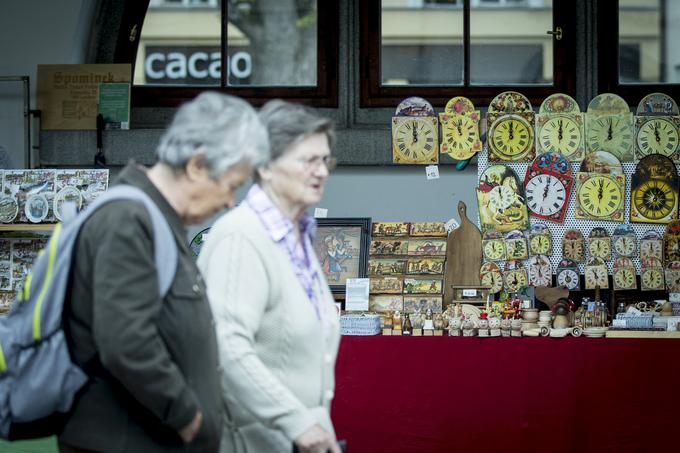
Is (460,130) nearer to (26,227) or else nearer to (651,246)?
(651,246)

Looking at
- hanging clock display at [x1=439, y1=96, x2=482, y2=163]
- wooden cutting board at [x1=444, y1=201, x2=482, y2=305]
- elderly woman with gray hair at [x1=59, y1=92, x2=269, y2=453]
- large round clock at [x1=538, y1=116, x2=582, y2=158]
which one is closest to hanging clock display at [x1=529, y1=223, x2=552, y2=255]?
wooden cutting board at [x1=444, y1=201, x2=482, y2=305]

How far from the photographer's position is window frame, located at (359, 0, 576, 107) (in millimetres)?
6090

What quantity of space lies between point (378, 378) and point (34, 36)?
3194 millimetres

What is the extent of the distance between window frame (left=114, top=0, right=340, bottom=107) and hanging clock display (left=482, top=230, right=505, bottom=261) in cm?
146

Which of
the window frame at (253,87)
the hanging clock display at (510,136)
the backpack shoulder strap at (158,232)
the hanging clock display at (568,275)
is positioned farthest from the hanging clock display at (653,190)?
the backpack shoulder strap at (158,232)

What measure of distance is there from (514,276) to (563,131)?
754 mm

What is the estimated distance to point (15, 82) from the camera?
619 centimetres

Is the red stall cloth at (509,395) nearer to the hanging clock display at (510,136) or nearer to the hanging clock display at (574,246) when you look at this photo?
the hanging clock display at (574,246)

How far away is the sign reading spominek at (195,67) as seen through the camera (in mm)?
6289

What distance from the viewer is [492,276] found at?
204 inches

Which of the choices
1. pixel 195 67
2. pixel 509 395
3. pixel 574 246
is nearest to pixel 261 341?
pixel 509 395

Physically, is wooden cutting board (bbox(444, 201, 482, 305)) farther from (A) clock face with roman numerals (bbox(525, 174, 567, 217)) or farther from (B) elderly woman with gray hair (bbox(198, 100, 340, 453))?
(B) elderly woman with gray hair (bbox(198, 100, 340, 453))

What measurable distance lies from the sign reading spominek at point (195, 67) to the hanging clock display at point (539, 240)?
2.09m

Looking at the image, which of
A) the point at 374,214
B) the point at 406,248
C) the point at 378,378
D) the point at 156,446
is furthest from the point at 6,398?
the point at 374,214
